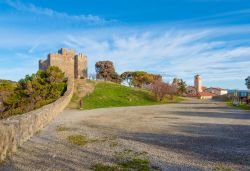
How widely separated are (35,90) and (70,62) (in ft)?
87.9

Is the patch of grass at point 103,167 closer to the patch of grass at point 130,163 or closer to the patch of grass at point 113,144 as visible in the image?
the patch of grass at point 130,163

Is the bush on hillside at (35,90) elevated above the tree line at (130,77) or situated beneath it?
situated beneath

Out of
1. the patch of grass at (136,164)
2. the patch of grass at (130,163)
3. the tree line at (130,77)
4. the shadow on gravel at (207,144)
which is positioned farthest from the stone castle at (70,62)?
the patch of grass at (136,164)

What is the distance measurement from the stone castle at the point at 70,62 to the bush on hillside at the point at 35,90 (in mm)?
18607

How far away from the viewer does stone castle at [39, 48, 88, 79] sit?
66688 mm

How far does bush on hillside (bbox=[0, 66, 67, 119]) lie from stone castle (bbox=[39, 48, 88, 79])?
61.0ft

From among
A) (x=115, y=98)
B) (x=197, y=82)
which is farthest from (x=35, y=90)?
(x=197, y=82)

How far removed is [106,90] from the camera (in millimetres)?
51156

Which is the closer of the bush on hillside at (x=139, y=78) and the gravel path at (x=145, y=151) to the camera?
the gravel path at (x=145, y=151)

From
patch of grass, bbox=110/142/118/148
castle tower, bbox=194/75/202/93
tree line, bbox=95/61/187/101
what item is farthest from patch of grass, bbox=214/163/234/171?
castle tower, bbox=194/75/202/93

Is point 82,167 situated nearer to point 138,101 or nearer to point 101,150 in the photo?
point 101,150

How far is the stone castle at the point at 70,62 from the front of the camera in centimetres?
6669

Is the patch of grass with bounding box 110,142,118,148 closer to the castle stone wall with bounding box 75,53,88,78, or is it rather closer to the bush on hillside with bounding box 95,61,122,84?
the castle stone wall with bounding box 75,53,88,78

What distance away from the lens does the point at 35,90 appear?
4219 cm
